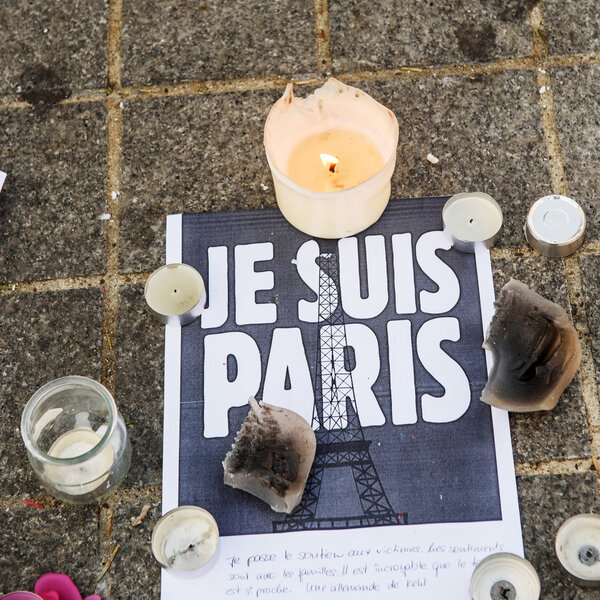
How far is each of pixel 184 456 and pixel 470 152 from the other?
563mm

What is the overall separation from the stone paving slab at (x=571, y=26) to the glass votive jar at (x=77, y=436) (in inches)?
31.4

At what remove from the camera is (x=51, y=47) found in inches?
43.7

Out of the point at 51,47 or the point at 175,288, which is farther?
the point at 51,47

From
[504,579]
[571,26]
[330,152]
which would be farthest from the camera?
[571,26]

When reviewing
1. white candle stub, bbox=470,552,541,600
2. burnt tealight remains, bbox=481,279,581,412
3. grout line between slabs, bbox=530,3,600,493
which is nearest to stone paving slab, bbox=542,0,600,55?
grout line between slabs, bbox=530,3,600,493

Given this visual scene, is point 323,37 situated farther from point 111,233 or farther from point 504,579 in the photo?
point 504,579

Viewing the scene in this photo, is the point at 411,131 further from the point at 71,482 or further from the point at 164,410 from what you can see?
the point at 71,482

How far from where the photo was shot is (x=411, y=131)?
3.44 feet

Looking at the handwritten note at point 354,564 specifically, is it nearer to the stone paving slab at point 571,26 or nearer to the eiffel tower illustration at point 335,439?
the eiffel tower illustration at point 335,439

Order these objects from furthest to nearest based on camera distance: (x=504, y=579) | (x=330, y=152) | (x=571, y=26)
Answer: (x=571, y=26) < (x=330, y=152) < (x=504, y=579)

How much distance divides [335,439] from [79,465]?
312 mm

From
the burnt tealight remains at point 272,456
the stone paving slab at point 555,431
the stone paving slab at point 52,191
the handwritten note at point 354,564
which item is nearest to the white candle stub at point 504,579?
the handwritten note at point 354,564

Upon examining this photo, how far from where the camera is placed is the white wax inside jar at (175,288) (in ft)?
3.20

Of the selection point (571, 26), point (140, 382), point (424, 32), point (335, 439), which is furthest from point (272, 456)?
point (571, 26)
